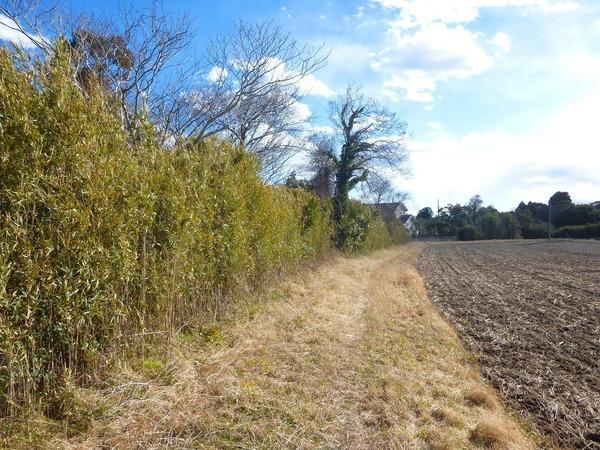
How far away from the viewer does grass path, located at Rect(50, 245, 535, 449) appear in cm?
349

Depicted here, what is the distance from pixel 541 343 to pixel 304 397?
4741 mm

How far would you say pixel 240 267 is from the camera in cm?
756

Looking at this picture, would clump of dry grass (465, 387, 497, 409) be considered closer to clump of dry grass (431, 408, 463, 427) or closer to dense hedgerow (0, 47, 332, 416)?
clump of dry grass (431, 408, 463, 427)

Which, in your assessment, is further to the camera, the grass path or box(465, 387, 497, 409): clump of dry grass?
box(465, 387, 497, 409): clump of dry grass

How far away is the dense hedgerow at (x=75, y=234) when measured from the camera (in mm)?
2986

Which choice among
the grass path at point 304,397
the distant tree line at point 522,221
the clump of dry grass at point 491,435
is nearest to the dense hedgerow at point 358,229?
the grass path at point 304,397

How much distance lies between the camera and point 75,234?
3.30 m

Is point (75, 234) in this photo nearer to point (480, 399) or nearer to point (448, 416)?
point (448, 416)

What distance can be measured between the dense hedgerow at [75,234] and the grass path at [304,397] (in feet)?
1.58

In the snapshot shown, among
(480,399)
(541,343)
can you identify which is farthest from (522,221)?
(480,399)

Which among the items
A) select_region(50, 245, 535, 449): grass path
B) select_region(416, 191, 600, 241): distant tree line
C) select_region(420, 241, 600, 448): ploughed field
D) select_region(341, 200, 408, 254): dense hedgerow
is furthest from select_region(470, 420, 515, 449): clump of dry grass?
select_region(416, 191, 600, 241): distant tree line

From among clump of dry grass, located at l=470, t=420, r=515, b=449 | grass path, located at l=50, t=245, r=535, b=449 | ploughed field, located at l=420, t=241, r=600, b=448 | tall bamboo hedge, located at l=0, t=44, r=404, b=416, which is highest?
tall bamboo hedge, located at l=0, t=44, r=404, b=416

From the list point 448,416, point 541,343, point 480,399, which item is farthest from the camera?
point 541,343

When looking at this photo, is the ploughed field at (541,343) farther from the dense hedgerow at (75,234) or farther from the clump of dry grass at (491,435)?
the dense hedgerow at (75,234)
